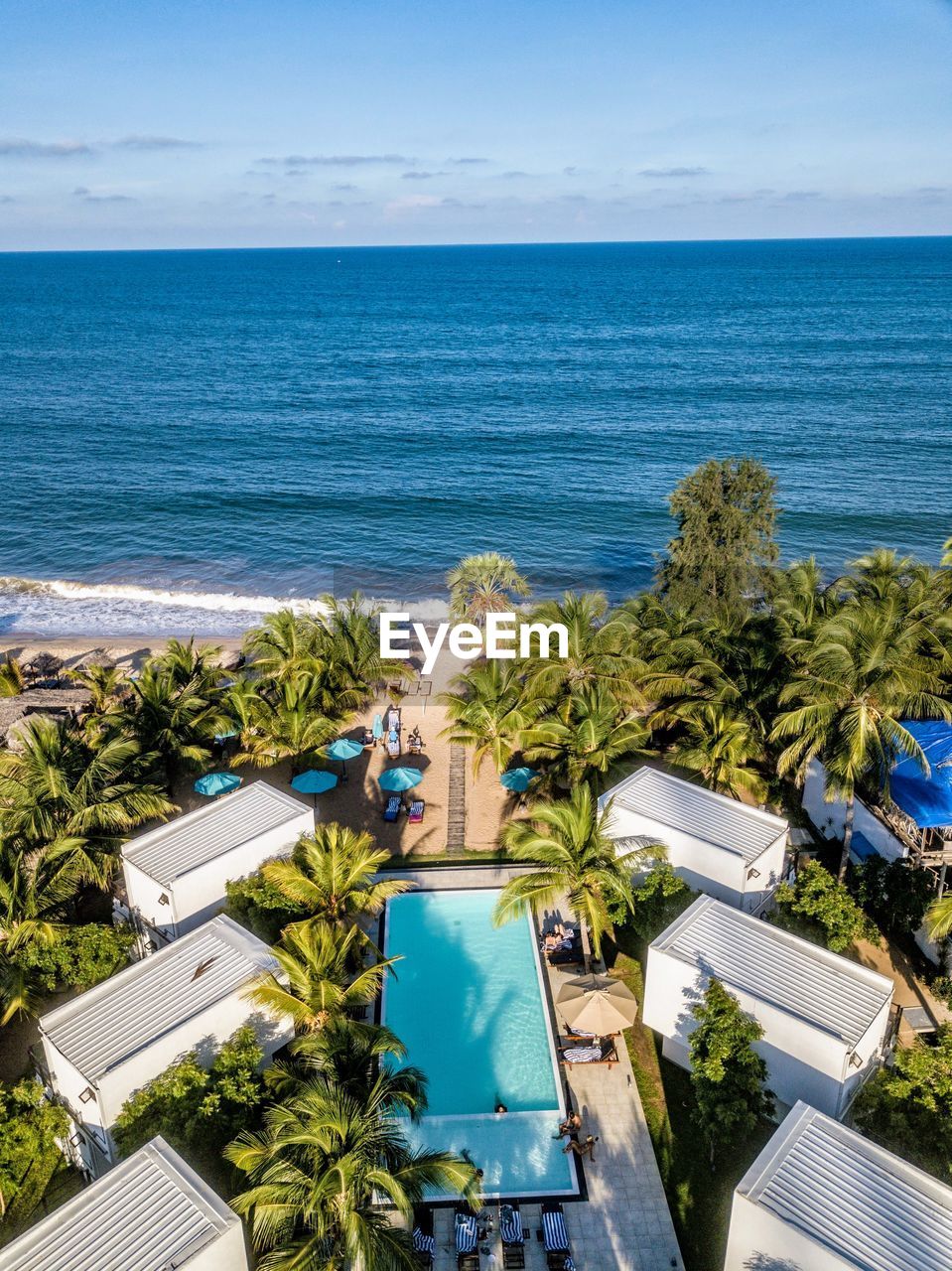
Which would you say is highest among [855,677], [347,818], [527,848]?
[855,677]

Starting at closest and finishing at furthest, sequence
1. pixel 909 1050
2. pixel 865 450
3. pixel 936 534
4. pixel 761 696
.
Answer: pixel 909 1050
pixel 761 696
pixel 936 534
pixel 865 450

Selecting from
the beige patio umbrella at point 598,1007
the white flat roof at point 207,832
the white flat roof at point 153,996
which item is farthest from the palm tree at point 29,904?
the beige patio umbrella at point 598,1007

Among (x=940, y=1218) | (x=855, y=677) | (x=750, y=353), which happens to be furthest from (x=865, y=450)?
(x=940, y=1218)

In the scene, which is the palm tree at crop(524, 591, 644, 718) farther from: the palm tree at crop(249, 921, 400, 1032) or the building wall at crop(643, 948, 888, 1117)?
the palm tree at crop(249, 921, 400, 1032)

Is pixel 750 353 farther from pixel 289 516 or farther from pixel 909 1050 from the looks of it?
pixel 909 1050

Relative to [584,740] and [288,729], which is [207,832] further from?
[584,740]

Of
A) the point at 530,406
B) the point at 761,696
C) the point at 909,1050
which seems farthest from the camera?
the point at 530,406

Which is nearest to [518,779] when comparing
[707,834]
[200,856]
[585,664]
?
[585,664]

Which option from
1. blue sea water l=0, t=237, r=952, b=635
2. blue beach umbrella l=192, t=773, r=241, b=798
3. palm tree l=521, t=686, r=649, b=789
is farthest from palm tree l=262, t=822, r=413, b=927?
blue sea water l=0, t=237, r=952, b=635
